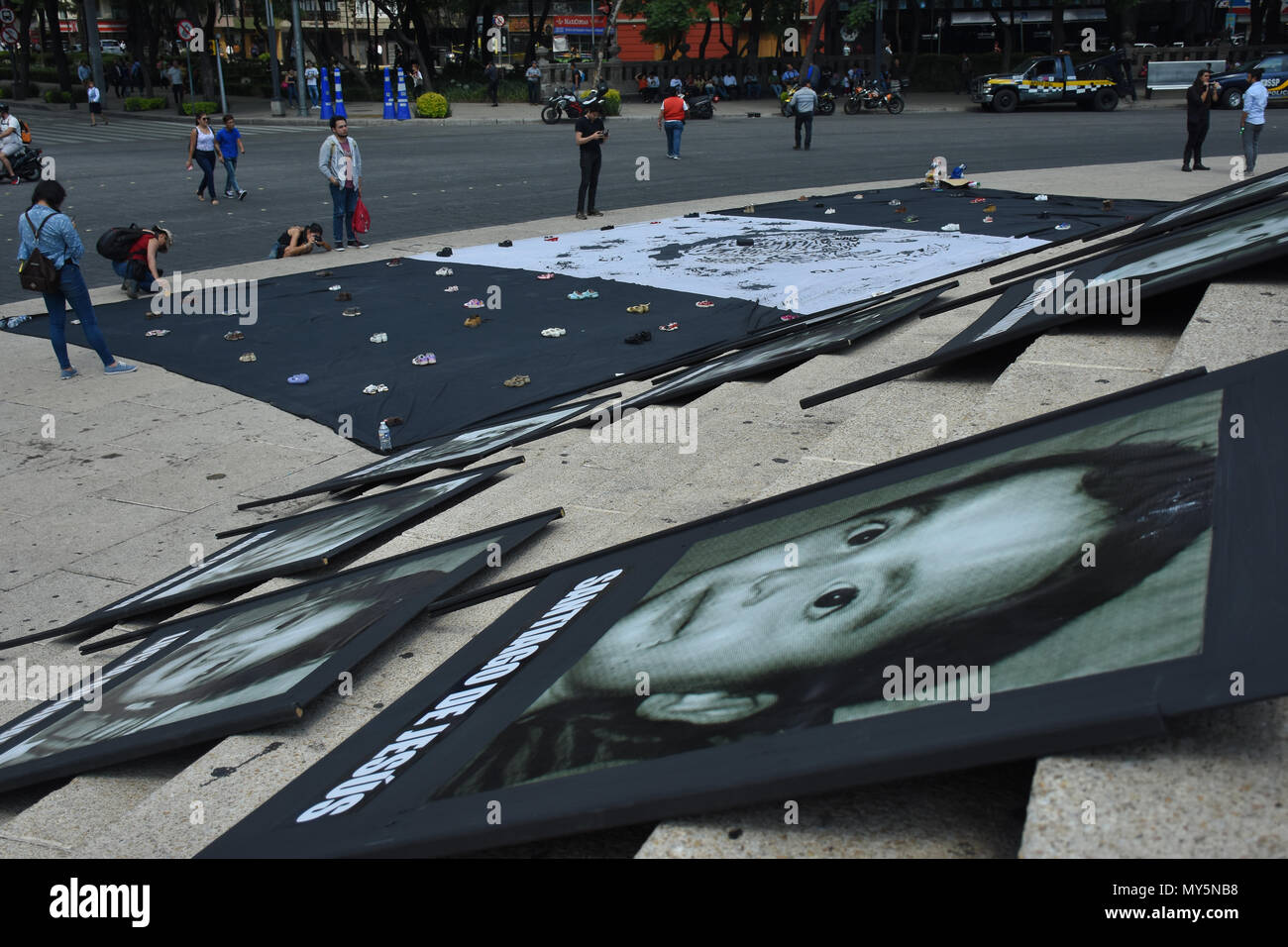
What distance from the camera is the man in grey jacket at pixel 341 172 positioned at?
48.2 feet

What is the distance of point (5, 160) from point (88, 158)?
13.8 feet

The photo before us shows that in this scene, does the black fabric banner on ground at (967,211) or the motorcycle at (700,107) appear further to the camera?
the motorcycle at (700,107)

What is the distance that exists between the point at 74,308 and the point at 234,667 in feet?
24.7

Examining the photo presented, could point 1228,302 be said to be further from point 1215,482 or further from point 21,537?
point 21,537

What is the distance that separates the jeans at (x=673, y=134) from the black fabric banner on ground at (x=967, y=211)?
25.1 feet

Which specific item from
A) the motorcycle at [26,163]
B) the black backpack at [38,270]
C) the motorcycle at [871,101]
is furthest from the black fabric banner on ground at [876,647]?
the motorcycle at [871,101]

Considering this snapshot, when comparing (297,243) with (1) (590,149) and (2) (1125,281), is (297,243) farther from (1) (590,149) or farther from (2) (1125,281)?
(2) (1125,281)

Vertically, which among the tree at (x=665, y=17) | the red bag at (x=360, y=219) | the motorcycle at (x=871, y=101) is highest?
the tree at (x=665, y=17)

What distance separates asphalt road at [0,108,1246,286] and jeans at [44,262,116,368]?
13.6 ft

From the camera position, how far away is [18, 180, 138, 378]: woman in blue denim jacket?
9969mm

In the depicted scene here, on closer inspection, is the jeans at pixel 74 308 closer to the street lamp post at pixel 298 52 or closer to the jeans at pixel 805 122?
the jeans at pixel 805 122

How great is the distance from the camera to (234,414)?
933 centimetres
